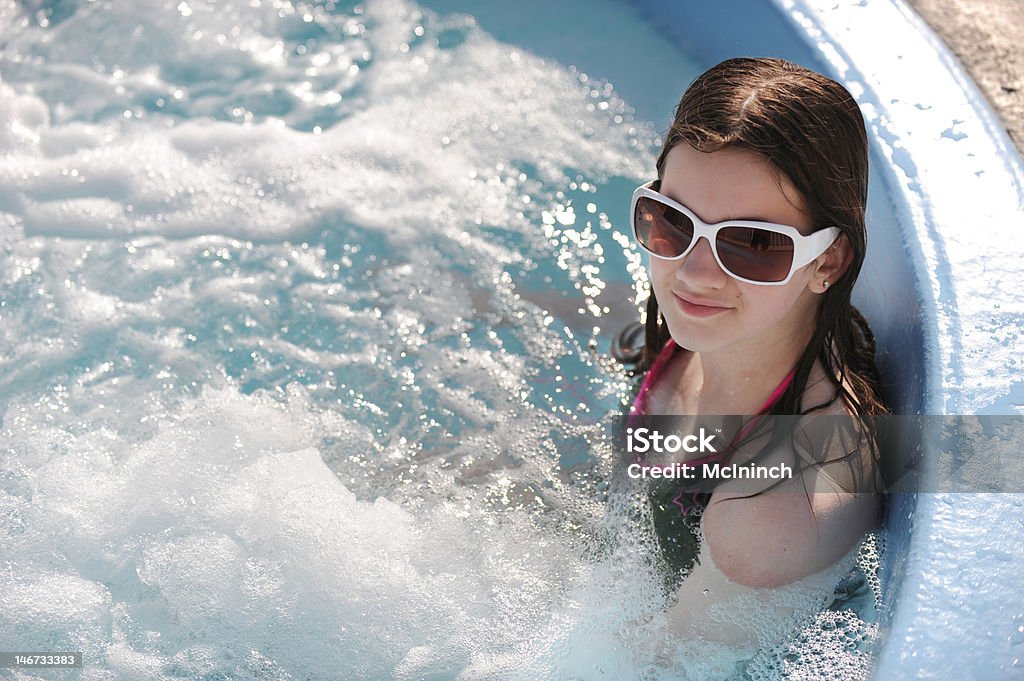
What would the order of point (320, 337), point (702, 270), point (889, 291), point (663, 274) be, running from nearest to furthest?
point (702, 270)
point (663, 274)
point (889, 291)
point (320, 337)

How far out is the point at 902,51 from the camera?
2623 millimetres

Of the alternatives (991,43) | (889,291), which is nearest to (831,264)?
(889,291)

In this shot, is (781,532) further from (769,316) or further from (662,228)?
(662,228)

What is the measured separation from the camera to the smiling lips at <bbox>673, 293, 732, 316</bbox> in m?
1.74

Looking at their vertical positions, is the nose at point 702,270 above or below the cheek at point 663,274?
above

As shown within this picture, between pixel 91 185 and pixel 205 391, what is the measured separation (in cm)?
102

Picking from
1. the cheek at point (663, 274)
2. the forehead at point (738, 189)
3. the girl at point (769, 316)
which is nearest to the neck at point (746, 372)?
the girl at point (769, 316)

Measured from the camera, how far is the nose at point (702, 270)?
168 cm

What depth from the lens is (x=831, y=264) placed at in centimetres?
171

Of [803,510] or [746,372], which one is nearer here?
[803,510]

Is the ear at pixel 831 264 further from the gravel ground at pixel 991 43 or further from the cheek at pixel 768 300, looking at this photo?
the gravel ground at pixel 991 43

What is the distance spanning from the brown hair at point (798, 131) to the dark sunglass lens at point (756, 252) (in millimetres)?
85

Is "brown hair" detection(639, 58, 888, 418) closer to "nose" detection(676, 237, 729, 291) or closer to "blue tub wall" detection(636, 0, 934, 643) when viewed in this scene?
"nose" detection(676, 237, 729, 291)

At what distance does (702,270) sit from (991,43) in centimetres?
234
